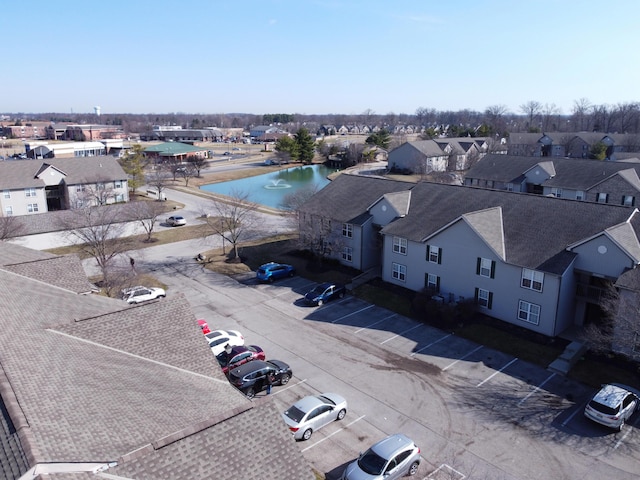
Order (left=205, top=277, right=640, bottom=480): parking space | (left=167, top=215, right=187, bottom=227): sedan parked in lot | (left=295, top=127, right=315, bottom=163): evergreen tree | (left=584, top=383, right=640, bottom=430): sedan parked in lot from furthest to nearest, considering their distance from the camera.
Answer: (left=295, top=127, right=315, bottom=163): evergreen tree, (left=167, top=215, right=187, bottom=227): sedan parked in lot, (left=584, top=383, right=640, bottom=430): sedan parked in lot, (left=205, top=277, right=640, bottom=480): parking space

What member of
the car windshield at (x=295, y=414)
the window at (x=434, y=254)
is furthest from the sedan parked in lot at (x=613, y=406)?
the window at (x=434, y=254)

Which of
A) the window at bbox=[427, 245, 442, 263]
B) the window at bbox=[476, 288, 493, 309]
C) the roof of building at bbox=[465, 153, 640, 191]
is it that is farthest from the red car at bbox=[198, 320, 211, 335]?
the roof of building at bbox=[465, 153, 640, 191]

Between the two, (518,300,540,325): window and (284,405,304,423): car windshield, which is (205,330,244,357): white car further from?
(518,300,540,325): window

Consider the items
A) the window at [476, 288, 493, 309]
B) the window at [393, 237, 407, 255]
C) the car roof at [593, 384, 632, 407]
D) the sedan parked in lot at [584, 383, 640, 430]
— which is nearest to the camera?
the sedan parked in lot at [584, 383, 640, 430]

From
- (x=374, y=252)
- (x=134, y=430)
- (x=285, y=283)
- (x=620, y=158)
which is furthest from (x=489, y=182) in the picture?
(x=134, y=430)

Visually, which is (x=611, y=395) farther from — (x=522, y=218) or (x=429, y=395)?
(x=522, y=218)

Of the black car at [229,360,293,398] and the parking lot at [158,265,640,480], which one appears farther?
the black car at [229,360,293,398]

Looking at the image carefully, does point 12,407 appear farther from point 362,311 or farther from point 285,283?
point 285,283

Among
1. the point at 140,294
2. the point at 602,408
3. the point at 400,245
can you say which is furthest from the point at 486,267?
the point at 140,294
